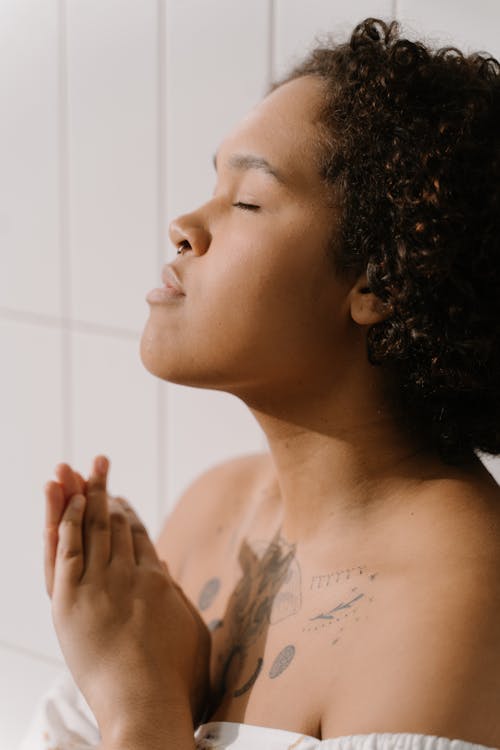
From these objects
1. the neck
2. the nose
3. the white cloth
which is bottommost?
the white cloth

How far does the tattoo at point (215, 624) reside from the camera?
1.09 metres

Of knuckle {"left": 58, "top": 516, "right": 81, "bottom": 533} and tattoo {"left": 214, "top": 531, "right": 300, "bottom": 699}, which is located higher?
knuckle {"left": 58, "top": 516, "right": 81, "bottom": 533}

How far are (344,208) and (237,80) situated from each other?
1.42 ft

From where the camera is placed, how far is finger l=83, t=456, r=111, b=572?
101cm

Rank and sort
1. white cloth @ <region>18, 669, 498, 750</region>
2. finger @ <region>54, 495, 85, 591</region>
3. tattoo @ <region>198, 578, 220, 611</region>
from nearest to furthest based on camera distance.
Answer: white cloth @ <region>18, 669, 498, 750</region> < finger @ <region>54, 495, 85, 591</region> < tattoo @ <region>198, 578, 220, 611</region>

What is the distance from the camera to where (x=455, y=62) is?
0.92 metres

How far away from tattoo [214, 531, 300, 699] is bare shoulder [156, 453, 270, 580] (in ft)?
0.31

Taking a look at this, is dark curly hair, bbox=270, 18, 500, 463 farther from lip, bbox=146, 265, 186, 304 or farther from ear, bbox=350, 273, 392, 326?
lip, bbox=146, 265, 186, 304

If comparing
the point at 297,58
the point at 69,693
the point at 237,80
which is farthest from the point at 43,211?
the point at 69,693

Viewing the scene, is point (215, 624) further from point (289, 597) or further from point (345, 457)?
point (345, 457)

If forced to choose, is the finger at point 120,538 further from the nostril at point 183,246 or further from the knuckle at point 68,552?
the nostril at point 183,246

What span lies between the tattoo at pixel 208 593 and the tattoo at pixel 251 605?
0.04 m

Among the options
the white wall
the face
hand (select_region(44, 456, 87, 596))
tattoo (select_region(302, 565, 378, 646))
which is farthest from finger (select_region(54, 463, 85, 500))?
the white wall

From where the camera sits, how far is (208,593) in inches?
44.6
